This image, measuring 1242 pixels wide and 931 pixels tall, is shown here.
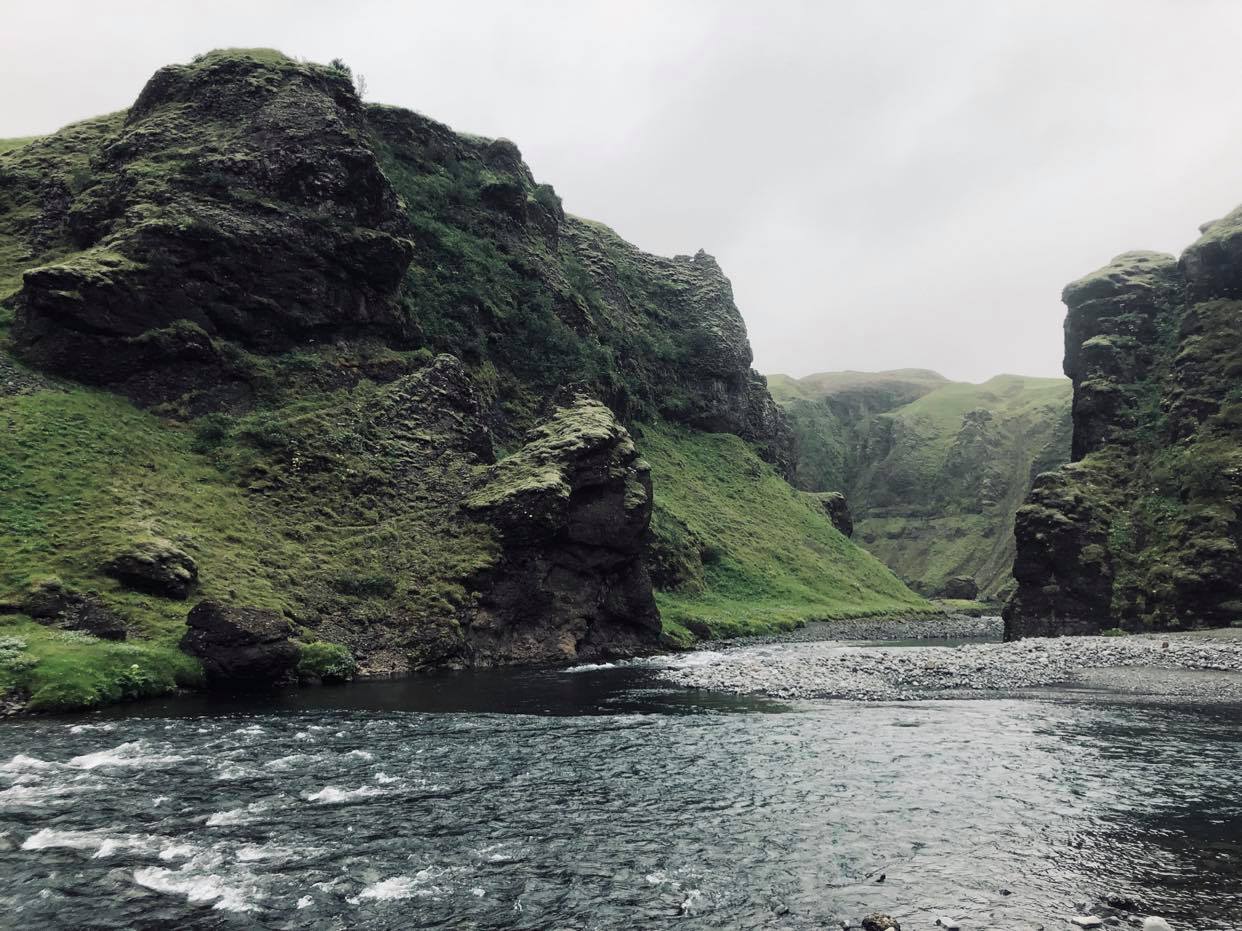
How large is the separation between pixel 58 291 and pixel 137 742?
54.1m

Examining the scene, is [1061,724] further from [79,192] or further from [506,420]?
[79,192]

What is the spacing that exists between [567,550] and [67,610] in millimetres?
38362

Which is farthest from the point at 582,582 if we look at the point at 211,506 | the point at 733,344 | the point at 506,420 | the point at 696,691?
the point at 733,344

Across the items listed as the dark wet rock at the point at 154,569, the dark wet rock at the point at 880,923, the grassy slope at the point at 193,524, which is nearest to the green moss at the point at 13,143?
the grassy slope at the point at 193,524

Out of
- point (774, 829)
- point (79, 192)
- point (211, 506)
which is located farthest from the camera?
point (79, 192)

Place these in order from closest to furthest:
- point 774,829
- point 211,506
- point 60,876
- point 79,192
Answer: point 60,876 → point 774,829 → point 211,506 → point 79,192

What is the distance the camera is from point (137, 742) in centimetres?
2809

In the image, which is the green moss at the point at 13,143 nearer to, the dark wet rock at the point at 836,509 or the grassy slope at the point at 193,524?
the grassy slope at the point at 193,524

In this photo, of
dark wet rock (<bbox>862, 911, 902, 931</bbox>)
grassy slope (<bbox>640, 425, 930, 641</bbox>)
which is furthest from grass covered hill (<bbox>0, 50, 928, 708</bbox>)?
dark wet rock (<bbox>862, 911, 902, 931</bbox>)

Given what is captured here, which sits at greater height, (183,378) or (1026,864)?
(183,378)

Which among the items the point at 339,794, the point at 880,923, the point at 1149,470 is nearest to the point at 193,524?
the point at 339,794

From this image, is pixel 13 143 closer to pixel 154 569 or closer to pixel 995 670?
pixel 154 569

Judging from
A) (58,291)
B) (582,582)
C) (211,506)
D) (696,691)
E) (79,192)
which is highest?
(79,192)

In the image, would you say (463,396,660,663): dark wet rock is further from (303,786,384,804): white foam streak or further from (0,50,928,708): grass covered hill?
(303,786,384,804): white foam streak
